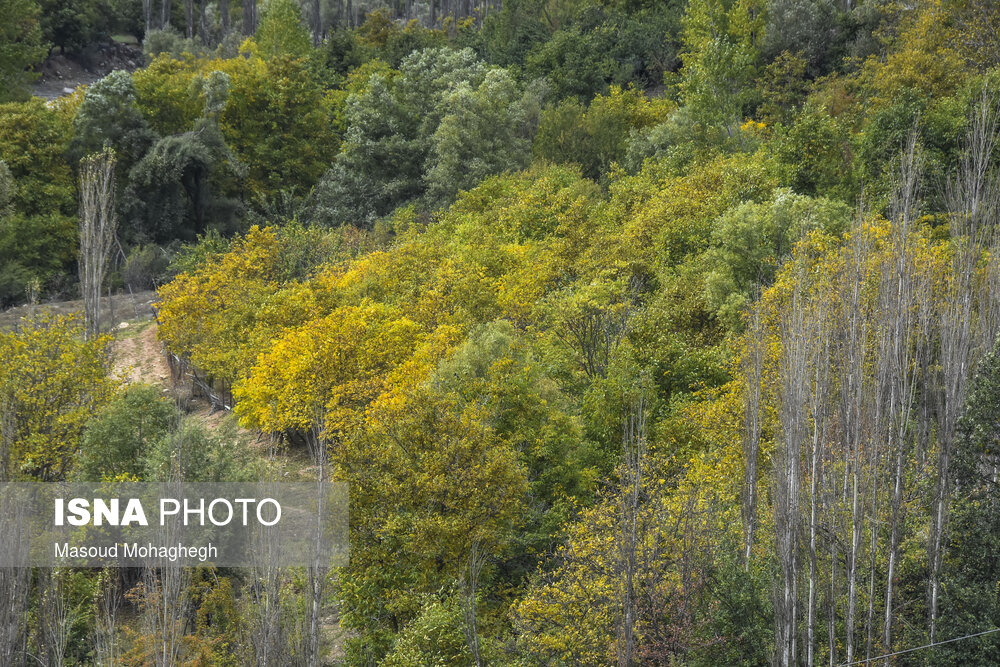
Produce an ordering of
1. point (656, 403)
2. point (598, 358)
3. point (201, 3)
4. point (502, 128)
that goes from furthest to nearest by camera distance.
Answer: point (201, 3) < point (502, 128) < point (598, 358) < point (656, 403)

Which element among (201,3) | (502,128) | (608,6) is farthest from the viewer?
(201,3)

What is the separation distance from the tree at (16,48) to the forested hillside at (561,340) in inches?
17.2

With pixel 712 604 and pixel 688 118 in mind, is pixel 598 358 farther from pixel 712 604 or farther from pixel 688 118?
pixel 688 118

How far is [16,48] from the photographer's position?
7850 centimetres

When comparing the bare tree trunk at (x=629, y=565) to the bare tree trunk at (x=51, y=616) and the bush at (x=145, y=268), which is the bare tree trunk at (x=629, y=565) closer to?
the bare tree trunk at (x=51, y=616)

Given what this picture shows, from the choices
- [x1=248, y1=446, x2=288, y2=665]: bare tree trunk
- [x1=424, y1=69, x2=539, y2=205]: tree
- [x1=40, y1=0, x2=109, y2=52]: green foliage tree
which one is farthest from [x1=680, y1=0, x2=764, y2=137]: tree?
[x1=40, y1=0, x2=109, y2=52]: green foliage tree

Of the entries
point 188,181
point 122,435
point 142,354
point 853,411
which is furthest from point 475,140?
point 853,411

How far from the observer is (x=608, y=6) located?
85375mm

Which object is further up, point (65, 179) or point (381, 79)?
point (381, 79)

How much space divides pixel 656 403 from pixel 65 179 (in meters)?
46.8

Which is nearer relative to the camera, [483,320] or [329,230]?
[483,320]

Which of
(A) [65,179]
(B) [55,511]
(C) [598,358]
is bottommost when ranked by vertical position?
(B) [55,511]

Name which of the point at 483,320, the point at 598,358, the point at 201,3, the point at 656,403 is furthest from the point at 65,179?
the point at 201,3

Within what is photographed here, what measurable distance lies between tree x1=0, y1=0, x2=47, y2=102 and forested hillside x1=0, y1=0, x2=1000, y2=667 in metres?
0.44
